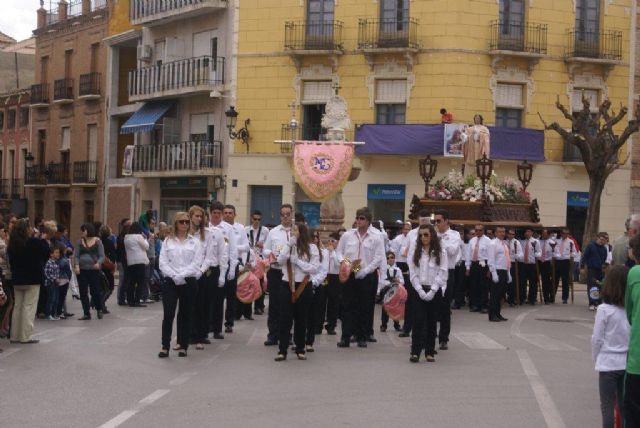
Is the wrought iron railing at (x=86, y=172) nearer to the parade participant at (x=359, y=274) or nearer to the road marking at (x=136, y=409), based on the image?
the parade participant at (x=359, y=274)

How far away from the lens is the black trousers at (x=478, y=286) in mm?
22688

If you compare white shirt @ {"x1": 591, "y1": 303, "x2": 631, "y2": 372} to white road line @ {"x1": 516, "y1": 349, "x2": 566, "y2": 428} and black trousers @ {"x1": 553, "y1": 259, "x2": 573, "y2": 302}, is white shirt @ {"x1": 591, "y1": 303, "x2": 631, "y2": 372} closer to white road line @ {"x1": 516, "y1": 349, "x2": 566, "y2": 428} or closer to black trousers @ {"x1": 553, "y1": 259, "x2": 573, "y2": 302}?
white road line @ {"x1": 516, "y1": 349, "x2": 566, "y2": 428}

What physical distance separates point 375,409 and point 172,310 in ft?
14.5

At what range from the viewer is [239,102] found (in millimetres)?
38438

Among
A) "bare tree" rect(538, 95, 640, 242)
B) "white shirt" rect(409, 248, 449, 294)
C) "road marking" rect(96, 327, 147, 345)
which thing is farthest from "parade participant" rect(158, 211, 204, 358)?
"bare tree" rect(538, 95, 640, 242)

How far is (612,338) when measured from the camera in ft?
26.2

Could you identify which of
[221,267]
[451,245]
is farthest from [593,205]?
[221,267]

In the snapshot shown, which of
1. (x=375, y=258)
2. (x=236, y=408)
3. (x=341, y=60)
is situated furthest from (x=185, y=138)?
(x=236, y=408)

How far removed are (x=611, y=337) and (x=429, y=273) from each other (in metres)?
5.66

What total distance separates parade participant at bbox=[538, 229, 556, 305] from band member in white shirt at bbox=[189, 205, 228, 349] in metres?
12.2

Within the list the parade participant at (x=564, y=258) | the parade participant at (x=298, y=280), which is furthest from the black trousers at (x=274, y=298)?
the parade participant at (x=564, y=258)

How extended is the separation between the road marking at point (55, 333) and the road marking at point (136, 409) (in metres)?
5.23

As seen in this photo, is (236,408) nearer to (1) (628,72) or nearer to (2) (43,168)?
(1) (628,72)

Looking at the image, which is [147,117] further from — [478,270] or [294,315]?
[294,315]
